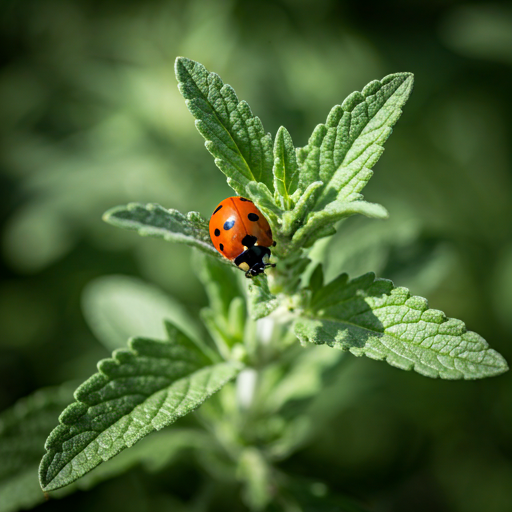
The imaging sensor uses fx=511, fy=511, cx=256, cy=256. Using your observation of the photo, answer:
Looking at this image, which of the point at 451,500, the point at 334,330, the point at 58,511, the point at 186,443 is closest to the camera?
the point at 334,330

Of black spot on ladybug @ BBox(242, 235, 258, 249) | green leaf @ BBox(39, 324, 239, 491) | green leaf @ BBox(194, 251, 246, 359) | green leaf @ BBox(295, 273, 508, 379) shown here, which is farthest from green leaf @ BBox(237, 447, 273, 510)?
black spot on ladybug @ BBox(242, 235, 258, 249)

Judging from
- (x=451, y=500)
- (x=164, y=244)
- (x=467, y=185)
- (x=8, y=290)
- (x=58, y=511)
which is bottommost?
(x=451, y=500)

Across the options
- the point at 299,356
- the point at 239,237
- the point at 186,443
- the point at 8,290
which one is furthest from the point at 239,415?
the point at 8,290

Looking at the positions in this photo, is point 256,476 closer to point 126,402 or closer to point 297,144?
point 126,402

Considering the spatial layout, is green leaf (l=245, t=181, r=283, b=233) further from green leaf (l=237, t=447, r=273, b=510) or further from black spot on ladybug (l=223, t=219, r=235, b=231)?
green leaf (l=237, t=447, r=273, b=510)

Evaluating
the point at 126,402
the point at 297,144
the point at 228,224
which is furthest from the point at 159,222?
the point at 297,144

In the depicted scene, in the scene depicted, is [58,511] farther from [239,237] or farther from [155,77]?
[155,77]
